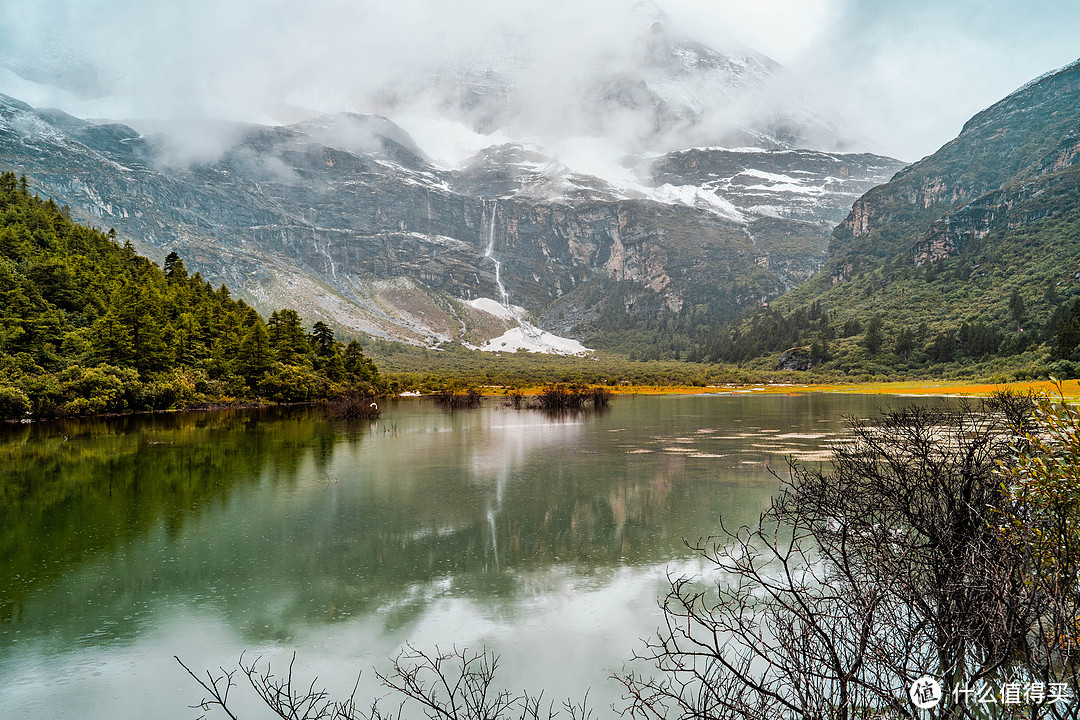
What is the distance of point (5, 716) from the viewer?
680 cm

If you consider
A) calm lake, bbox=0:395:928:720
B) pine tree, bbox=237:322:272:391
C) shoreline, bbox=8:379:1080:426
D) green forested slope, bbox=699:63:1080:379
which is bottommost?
calm lake, bbox=0:395:928:720

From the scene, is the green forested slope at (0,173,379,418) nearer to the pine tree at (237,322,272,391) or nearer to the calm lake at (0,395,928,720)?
the pine tree at (237,322,272,391)

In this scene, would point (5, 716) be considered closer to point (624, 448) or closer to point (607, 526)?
point (607, 526)

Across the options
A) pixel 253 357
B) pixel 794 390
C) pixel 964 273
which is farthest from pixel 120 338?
pixel 964 273

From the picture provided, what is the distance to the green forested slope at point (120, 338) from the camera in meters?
40.4

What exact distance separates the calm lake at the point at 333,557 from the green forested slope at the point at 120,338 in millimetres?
15314

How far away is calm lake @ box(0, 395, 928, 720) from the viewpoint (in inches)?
317

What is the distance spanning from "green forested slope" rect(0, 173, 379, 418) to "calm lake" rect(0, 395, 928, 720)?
15314 mm

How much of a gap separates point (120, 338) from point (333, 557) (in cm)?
4269

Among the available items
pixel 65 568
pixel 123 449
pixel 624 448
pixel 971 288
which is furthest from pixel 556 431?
pixel 971 288

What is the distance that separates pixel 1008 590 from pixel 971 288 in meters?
139

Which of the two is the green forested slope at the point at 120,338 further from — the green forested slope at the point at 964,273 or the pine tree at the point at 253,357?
the green forested slope at the point at 964,273

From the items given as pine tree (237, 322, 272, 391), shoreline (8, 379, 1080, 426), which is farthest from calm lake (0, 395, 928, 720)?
pine tree (237, 322, 272, 391)

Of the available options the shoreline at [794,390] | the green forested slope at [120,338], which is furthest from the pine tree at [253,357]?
the shoreline at [794,390]
